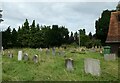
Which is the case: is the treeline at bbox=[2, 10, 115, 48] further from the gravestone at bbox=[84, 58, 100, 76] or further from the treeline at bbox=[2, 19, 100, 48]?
the gravestone at bbox=[84, 58, 100, 76]

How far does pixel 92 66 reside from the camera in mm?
12625

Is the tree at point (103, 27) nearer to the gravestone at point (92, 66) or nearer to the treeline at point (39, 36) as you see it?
the treeline at point (39, 36)

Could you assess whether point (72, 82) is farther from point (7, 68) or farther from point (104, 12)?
point (104, 12)

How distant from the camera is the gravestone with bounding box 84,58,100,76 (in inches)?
489

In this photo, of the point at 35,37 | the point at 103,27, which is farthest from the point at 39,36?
the point at 103,27

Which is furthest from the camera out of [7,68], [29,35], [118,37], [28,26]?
[28,26]

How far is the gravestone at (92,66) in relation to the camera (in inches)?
489

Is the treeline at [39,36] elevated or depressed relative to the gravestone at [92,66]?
elevated

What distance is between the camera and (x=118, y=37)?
27.7 m

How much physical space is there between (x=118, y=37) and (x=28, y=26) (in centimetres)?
5646

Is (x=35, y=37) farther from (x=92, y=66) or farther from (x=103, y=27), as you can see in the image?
(x=92, y=66)

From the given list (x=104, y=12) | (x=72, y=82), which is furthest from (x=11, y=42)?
(x=72, y=82)

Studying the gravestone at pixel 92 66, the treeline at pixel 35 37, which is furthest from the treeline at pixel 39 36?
the gravestone at pixel 92 66

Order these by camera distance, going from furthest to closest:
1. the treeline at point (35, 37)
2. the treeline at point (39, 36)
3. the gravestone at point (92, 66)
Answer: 1. the treeline at point (35, 37)
2. the treeline at point (39, 36)
3. the gravestone at point (92, 66)
